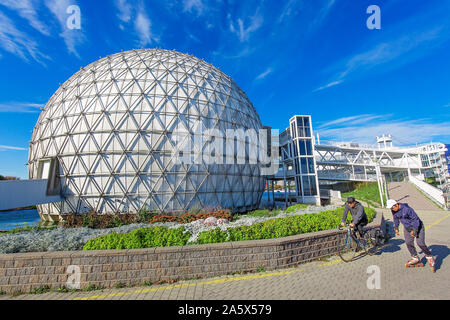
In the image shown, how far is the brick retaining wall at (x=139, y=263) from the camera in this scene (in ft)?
17.7

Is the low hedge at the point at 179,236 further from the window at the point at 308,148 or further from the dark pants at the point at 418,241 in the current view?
the window at the point at 308,148

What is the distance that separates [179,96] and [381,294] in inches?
751

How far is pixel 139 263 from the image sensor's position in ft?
18.4

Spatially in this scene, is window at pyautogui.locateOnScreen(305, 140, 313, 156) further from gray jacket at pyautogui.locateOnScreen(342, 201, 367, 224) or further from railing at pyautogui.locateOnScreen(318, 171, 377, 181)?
gray jacket at pyautogui.locateOnScreen(342, 201, 367, 224)

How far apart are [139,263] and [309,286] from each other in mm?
4852

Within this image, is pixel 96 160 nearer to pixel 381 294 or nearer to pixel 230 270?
pixel 230 270

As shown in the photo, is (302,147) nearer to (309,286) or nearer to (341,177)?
(341,177)

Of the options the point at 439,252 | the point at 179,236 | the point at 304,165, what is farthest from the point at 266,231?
the point at 304,165

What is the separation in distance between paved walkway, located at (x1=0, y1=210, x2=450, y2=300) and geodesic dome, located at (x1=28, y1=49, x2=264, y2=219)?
39.6 feet

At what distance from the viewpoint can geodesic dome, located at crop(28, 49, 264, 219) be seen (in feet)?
54.6

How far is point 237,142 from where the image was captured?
20609mm

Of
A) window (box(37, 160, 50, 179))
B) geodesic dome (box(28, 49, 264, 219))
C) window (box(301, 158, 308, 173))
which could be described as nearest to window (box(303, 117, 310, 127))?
window (box(301, 158, 308, 173))
